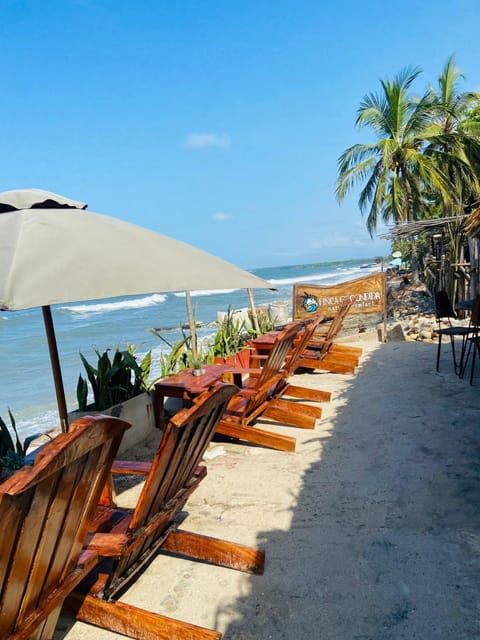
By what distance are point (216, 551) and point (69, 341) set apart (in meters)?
17.4

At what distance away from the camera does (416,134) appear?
18453 millimetres

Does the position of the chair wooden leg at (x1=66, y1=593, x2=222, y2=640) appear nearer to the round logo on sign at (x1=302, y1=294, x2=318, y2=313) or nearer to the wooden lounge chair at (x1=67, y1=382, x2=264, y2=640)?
the wooden lounge chair at (x1=67, y1=382, x2=264, y2=640)

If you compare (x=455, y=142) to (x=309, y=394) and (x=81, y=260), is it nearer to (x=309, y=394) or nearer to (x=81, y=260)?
(x=309, y=394)

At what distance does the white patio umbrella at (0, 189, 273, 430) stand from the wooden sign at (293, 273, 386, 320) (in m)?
6.32

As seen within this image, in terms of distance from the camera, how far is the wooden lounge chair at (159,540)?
5.85 feet

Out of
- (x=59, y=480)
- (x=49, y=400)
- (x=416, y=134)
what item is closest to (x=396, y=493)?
(x=59, y=480)

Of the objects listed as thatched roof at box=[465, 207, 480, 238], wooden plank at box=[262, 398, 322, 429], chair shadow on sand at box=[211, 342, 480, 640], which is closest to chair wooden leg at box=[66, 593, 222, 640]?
chair shadow on sand at box=[211, 342, 480, 640]

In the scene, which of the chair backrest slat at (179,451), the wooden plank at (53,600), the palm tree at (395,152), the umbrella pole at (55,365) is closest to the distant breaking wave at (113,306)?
the palm tree at (395,152)

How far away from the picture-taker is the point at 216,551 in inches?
90.8

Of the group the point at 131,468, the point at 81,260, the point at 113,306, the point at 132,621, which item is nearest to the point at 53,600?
the point at 132,621

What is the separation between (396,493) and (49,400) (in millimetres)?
7358

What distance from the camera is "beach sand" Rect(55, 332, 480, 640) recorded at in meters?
1.96

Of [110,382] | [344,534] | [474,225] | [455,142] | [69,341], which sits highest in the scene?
[455,142]

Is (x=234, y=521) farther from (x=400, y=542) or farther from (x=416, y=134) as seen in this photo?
(x=416, y=134)
